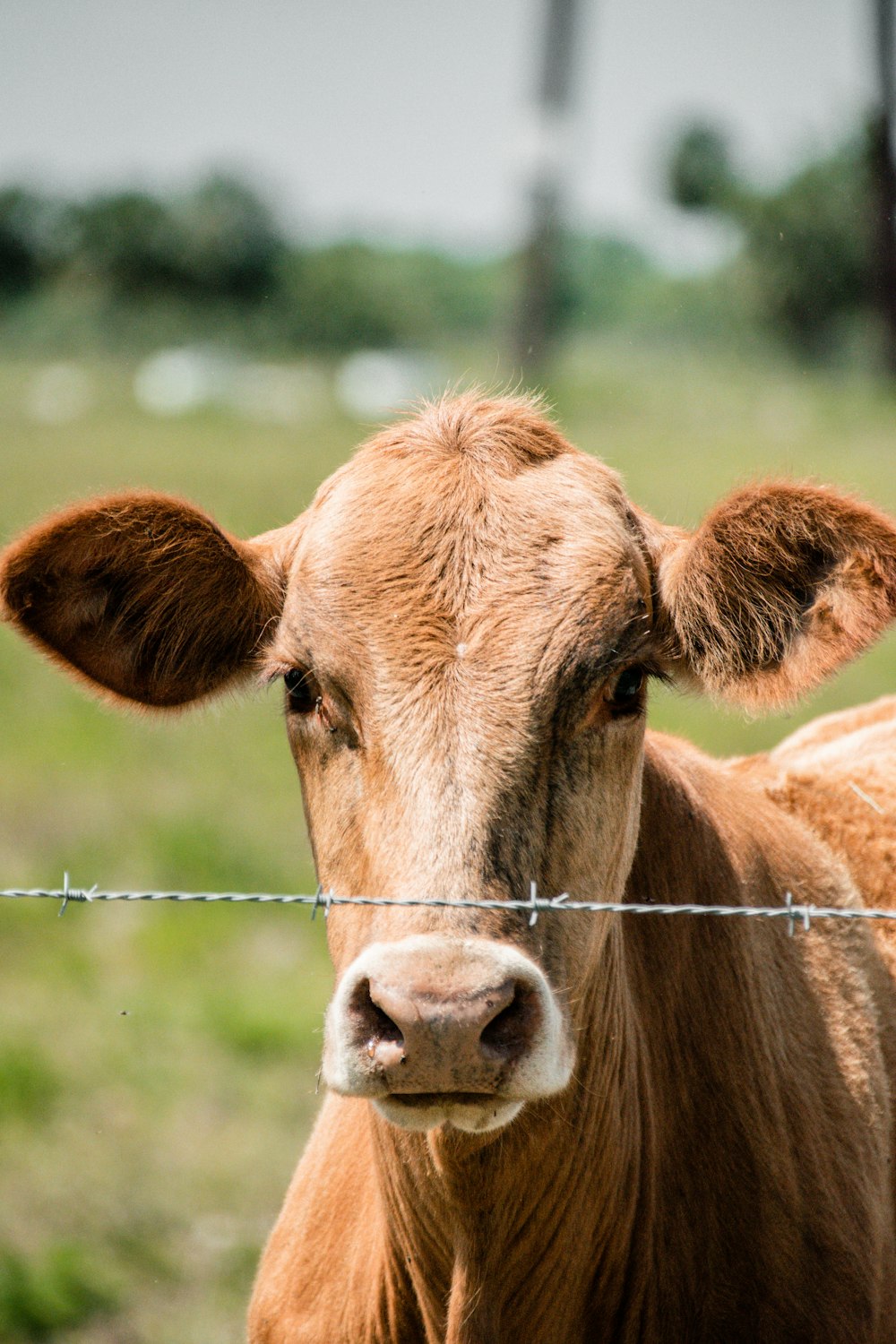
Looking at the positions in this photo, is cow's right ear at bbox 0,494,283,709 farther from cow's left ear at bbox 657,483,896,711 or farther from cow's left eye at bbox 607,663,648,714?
cow's left ear at bbox 657,483,896,711

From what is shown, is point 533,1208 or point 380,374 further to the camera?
point 380,374

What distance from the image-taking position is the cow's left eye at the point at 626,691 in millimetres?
3000

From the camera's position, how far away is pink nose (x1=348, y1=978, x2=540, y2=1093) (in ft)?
7.59

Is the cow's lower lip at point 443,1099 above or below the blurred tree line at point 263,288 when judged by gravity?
below

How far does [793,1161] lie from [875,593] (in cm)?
124

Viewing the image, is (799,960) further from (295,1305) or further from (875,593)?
(295,1305)

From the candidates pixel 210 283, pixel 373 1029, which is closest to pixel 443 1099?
pixel 373 1029

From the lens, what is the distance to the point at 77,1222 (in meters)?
6.24

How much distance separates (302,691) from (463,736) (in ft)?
1.75

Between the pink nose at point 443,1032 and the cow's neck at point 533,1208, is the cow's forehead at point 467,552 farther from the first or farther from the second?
the cow's neck at point 533,1208

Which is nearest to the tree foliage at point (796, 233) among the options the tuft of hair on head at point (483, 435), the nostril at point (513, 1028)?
the tuft of hair on head at point (483, 435)

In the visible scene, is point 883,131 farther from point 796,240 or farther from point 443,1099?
point 796,240

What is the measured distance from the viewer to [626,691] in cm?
303

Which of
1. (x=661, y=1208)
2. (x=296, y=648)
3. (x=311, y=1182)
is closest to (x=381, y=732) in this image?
(x=296, y=648)
